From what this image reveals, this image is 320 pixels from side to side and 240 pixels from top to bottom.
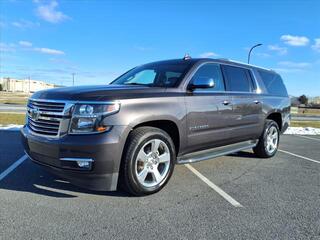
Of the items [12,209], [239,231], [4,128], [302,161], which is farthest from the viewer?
[4,128]

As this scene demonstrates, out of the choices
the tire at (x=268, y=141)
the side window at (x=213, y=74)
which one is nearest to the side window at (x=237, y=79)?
the side window at (x=213, y=74)

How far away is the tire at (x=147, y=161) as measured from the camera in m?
4.05

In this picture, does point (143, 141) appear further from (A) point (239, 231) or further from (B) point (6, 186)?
(B) point (6, 186)

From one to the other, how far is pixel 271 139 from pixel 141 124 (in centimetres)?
410

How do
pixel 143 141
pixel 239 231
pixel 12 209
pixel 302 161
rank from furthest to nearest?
pixel 302 161 → pixel 143 141 → pixel 12 209 → pixel 239 231

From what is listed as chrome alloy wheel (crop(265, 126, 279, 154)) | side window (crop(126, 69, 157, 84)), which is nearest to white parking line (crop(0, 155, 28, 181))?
side window (crop(126, 69, 157, 84))

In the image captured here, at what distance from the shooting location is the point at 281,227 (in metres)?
3.44

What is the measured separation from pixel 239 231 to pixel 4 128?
31.6 ft

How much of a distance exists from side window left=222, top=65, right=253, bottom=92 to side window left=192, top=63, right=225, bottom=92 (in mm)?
186

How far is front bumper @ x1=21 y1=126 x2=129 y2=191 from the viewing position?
3.75 metres

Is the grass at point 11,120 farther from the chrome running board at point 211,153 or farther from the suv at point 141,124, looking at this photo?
the chrome running board at point 211,153

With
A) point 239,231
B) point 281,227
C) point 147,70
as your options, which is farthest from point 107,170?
point 147,70

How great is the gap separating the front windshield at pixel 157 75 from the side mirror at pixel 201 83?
0.21 meters

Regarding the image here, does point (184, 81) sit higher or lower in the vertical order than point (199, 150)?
higher
